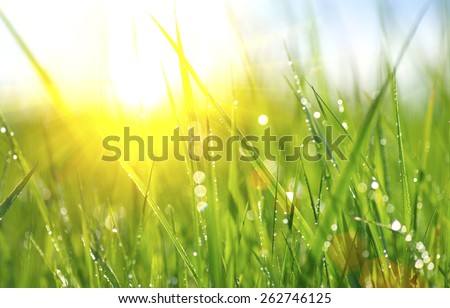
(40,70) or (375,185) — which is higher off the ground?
(40,70)

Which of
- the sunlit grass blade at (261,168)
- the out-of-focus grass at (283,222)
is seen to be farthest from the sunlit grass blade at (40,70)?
the sunlit grass blade at (261,168)

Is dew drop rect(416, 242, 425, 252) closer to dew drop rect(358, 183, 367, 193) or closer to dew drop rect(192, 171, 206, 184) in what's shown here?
dew drop rect(358, 183, 367, 193)

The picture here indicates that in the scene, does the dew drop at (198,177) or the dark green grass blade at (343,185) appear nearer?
the dark green grass blade at (343,185)

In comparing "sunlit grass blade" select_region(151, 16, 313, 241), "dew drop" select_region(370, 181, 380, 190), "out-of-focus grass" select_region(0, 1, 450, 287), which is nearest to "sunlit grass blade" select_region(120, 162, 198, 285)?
"out-of-focus grass" select_region(0, 1, 450, 287)

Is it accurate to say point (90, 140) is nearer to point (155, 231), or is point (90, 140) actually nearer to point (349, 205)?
point (155, 231)

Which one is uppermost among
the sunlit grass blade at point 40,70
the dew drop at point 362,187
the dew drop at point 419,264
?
the sunlit grass blade at point 40,70

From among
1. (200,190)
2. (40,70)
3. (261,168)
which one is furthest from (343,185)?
(40,70)

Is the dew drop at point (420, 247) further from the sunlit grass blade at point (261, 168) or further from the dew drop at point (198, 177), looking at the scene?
the dew drop at point (198, 177)

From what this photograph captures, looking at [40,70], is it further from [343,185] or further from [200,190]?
[343,185]
